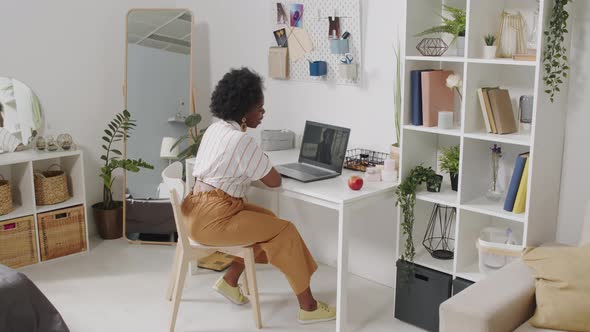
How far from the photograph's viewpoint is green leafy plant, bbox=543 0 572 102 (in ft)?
8.03

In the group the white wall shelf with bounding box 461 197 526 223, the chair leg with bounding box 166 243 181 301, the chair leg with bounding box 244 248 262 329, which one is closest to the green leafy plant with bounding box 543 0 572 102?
the white wall shelf with bounding box 461 197 526 223

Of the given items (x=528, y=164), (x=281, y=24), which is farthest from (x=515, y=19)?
(x=281, y=24)

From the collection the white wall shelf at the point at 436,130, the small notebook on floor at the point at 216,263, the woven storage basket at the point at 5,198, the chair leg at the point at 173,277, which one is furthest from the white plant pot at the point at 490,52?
the woven storage basket at the point at 5,198

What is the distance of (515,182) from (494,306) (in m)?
0.65

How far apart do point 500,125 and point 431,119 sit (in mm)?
329

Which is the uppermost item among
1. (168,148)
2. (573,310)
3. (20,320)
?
(168,148)

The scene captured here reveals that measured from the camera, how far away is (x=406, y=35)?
288 cm

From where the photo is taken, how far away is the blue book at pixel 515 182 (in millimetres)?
2592

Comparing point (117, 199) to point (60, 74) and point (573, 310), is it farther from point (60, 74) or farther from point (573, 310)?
point (573, 310)

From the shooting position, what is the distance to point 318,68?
358 cm

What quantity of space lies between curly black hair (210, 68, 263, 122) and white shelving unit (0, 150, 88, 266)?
134cm

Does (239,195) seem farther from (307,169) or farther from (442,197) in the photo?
(442,197)

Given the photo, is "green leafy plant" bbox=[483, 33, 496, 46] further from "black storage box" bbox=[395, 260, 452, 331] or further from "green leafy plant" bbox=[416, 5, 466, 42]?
"black storage box" bbox=[395, 260, 452, 331]

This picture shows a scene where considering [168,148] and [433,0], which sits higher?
[433,0]
